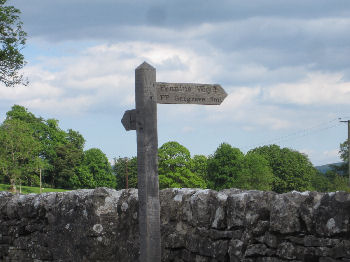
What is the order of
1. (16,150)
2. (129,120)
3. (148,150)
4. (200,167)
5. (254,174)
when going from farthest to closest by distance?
(200,167) → (254,174) → (16,150) → (129,120) → (148,150)

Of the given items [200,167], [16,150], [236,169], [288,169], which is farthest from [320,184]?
[16,150]

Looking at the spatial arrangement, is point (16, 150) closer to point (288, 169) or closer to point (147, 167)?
point (288, 169)

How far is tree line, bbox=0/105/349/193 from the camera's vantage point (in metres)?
57.8

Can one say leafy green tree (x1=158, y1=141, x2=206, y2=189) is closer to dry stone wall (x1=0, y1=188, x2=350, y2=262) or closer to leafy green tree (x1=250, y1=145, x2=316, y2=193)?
leafy green tree (x1=250, y1=145, x2=316, y2=193)

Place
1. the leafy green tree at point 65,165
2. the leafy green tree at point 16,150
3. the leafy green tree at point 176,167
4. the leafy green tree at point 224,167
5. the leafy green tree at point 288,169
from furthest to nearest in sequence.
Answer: the leafy green tree at point 65,165 < the leafy green tree at point 288,169 < the leafy green tree at point 224,167 < the leafy green tree at point 176,167 < the leafy green tree at point 16,150

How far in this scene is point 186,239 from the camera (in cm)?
668

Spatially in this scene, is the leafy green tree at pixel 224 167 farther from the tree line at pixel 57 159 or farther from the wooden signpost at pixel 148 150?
the wooden signpost at pixel 148 150

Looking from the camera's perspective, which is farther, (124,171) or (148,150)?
(124,171)

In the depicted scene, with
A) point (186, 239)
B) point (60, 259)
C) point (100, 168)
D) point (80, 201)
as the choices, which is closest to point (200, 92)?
point (186, 239)

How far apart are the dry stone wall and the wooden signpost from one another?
1.13 feet

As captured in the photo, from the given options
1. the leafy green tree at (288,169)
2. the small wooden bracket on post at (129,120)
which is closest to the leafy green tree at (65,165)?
the leafy green tree at (288,169)

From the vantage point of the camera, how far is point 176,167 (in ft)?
192

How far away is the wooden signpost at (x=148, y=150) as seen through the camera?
666 centimetres

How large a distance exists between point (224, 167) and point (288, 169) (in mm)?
12507
